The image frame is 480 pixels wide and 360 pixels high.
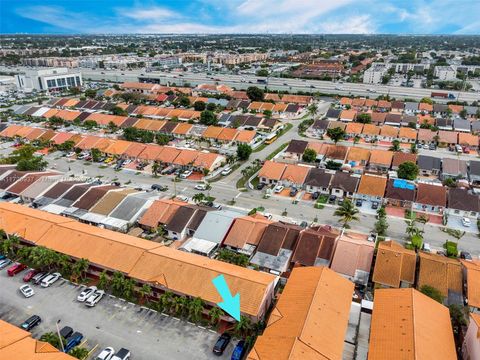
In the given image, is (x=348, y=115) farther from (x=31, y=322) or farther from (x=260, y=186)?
(x=31, y=322)

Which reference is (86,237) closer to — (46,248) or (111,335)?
(46,248)

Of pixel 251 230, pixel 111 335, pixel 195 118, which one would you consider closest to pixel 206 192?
pixel 251 230

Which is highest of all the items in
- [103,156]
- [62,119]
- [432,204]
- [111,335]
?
[62,119]

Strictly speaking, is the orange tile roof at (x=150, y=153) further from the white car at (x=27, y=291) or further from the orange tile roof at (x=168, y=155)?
the white car at (x=27, y=291)

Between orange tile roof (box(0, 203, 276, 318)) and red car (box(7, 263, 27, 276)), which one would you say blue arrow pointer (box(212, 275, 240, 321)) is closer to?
orange tile roof (box(0, 203, 276, 318))

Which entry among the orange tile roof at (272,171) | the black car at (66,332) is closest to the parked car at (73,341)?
the black car at (66,332)

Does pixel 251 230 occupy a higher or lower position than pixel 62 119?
lower

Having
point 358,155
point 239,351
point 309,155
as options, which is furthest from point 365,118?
point 239,351
